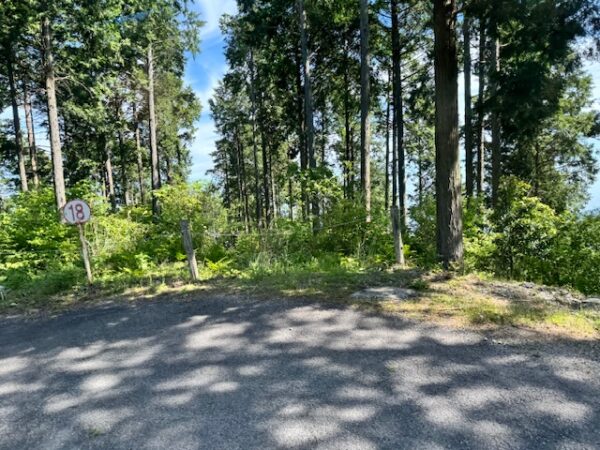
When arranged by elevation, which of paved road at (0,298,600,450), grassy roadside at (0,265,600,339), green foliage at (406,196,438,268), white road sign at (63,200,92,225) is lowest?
paved road at (0,298,600,450)

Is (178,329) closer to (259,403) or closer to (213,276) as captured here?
(259,403)

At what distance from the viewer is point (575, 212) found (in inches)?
320

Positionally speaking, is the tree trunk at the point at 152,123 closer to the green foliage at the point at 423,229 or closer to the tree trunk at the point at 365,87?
the tree trunk at the point at 365,87

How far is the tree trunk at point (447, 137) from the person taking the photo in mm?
5348

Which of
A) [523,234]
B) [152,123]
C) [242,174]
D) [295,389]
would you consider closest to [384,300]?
[295,389]

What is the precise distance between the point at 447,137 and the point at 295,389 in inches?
169

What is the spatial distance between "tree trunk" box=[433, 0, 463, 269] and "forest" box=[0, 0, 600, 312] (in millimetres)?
20

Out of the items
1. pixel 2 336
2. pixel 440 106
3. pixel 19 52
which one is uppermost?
pixel 19 52

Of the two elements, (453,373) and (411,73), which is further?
(411,73)

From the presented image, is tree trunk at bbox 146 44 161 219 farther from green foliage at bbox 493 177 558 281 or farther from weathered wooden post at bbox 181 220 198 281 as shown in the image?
green foliage at bbox 493 177 558 281

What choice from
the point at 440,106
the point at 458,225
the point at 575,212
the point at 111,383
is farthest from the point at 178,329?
the point at 575,212

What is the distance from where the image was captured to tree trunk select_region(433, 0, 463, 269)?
17.5 ft

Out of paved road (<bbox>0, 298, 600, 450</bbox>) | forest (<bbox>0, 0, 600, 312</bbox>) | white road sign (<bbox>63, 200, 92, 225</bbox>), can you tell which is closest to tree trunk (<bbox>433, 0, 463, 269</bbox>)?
forest (<bbox>0, 0, 600, 312</bbox>)

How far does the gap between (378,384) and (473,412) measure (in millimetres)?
655
